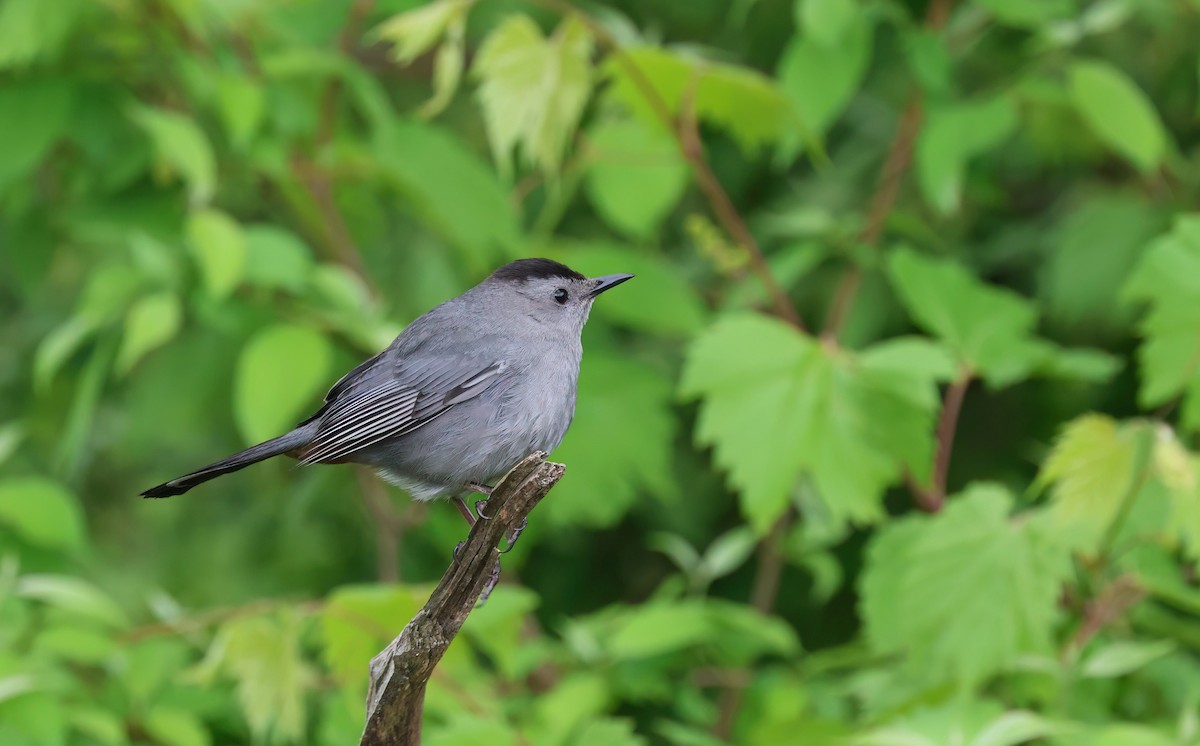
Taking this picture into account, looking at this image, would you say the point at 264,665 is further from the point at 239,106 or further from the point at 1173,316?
the point at 1173,316

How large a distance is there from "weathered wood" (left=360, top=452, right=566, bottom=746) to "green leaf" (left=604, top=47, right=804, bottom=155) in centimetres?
162

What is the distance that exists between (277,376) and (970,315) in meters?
2.04

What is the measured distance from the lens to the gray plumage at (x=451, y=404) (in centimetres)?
330

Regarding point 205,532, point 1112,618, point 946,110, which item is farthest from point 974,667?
point 205,532

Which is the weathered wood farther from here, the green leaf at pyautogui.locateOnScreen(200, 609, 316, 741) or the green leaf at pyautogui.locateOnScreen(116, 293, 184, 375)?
the green leaf at pyautogui.locateOnScreen(116, 293, 184, 375)

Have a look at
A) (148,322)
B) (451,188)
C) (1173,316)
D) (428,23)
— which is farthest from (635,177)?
(1173,316)

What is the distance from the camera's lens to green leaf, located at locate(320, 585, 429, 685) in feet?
11.7

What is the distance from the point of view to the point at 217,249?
3945mm

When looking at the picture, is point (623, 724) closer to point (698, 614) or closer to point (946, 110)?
point (698, 614)

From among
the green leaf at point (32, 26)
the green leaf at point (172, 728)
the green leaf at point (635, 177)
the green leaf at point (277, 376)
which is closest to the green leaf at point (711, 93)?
the green leaf at point (635, 177)

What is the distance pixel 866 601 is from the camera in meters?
3.82

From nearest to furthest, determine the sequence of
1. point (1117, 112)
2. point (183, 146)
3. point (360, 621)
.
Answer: point (360, 621) → point (183, 146) → point (1117, 112)

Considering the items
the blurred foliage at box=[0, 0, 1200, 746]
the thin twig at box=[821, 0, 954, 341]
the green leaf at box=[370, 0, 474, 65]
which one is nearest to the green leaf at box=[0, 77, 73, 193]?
the blurred foliage at box=[0, 0, 1200, 746]

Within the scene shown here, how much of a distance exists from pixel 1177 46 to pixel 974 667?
2.82 meters
